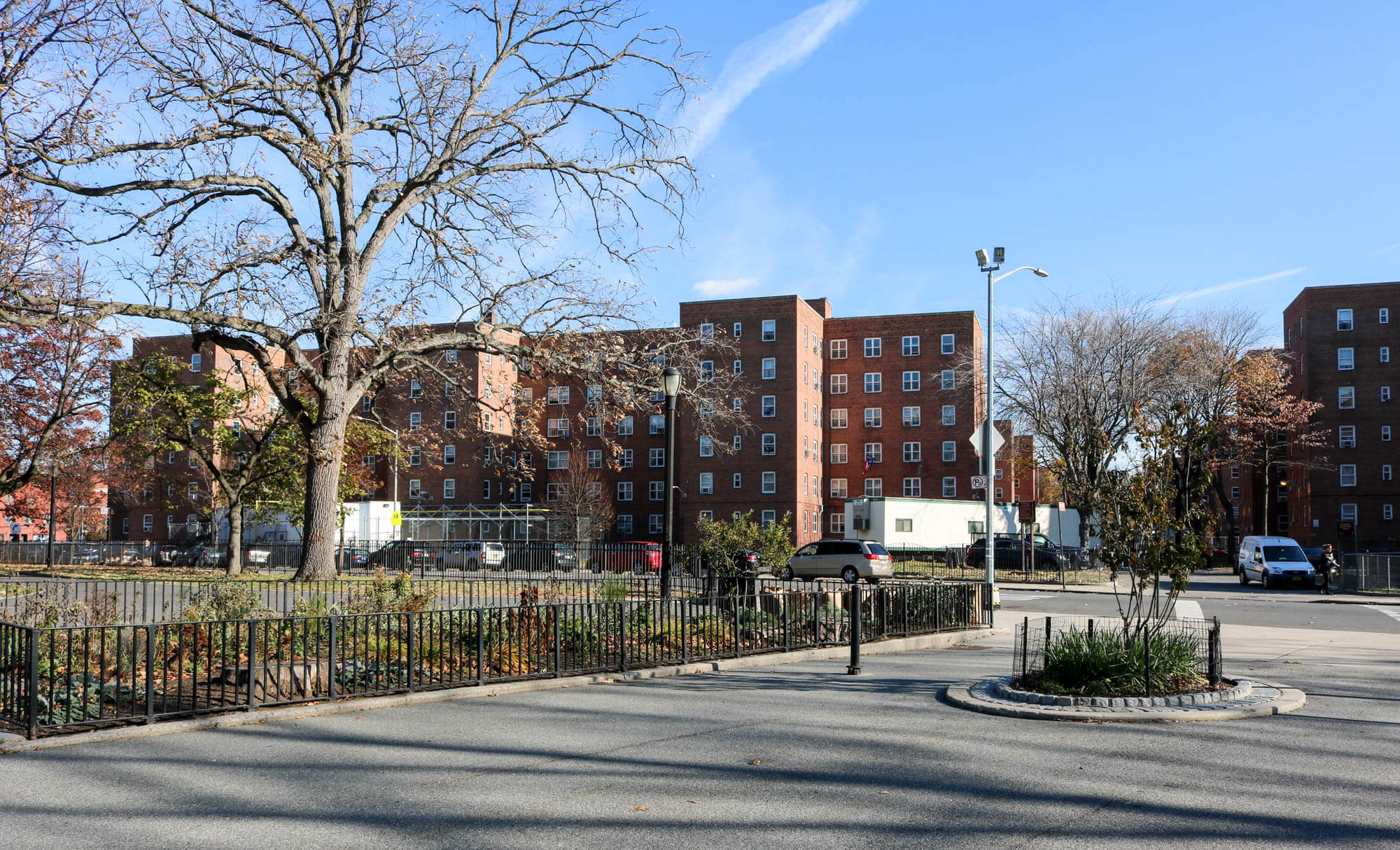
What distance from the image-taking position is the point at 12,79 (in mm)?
18391

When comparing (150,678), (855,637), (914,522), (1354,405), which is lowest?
(914,522)

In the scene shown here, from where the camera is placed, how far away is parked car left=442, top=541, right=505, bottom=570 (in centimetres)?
4134

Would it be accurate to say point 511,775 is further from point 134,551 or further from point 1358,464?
point 1358,464

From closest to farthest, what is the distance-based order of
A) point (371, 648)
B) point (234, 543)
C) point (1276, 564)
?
1. point (371, 648)
2. point (234, 543)
3. point (1276, 564)

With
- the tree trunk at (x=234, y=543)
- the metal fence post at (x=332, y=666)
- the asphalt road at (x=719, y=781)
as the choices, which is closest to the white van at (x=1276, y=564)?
the asphalt road at (x=719, y=781)

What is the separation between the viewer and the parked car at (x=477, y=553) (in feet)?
136

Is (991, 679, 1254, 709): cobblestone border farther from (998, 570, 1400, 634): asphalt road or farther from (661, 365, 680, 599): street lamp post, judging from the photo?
(998, 570, 1400, 634): asphalt road

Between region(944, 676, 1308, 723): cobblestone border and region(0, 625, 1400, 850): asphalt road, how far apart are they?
251mm

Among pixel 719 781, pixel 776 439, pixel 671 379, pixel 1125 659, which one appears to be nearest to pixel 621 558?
pixel 671 379

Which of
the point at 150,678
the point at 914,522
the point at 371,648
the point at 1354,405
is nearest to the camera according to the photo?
the point at 150,678

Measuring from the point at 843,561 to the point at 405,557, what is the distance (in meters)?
16.5

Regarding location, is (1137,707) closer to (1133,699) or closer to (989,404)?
(1133,699)

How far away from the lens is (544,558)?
40.2 m

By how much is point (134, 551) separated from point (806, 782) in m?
52.8
